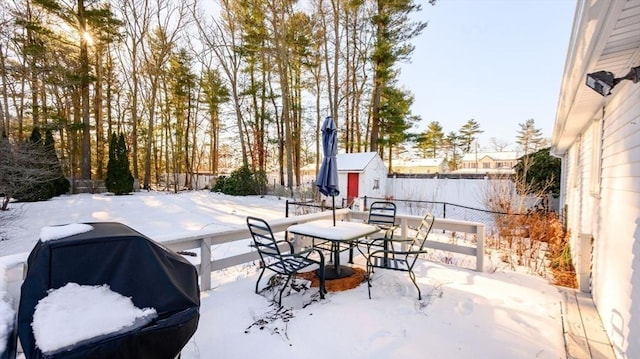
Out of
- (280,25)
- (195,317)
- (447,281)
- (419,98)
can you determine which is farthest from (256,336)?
(419,98)

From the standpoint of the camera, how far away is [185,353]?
2287 millimetres

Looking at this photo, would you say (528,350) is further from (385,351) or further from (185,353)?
(185,353)

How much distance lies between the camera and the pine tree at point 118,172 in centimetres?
1464

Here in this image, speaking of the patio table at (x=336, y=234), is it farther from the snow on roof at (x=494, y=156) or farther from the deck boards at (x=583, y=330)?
the snow on roof at (x=494, y=156)

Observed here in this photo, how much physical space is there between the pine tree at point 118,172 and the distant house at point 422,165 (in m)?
21.9

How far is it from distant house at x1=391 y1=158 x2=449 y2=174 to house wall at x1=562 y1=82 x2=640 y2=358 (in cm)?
2580

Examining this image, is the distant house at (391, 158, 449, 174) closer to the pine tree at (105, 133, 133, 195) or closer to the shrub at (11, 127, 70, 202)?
the pine tree at (105, 133, 133, 195)

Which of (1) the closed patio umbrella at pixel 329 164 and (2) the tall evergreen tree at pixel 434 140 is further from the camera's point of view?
(2) the tall evergreen tree at pixel 434 140

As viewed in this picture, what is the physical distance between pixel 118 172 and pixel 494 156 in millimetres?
39159

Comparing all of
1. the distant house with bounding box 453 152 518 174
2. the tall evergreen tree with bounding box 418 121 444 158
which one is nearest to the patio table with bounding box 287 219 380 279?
the tall evergreen tree with bounding box 418 121 444 158

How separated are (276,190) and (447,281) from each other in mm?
12947

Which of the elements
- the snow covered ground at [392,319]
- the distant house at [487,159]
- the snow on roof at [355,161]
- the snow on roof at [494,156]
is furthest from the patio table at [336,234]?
the distant house at [487,159]

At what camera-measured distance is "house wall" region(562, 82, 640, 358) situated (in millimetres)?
2053

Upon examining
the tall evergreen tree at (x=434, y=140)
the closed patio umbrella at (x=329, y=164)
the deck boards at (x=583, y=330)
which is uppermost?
the tall evergreen tree at (x=434, y=140)
